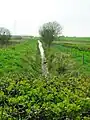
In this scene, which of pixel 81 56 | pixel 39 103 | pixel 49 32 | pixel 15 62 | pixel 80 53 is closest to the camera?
pixel 39 103

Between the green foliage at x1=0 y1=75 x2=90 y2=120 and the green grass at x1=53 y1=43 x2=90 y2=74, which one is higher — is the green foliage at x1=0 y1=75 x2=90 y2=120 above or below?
above

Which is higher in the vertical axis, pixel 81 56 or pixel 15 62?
pixel 15 62

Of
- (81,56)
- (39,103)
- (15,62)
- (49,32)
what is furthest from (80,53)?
(39,103)

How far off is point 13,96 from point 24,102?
1.12 meters

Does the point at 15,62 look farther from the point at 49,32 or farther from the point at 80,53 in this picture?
the point at 49,32

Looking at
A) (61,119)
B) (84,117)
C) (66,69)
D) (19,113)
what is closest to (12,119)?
(19,113)

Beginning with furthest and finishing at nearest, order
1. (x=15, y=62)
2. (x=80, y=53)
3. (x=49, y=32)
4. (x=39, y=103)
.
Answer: (x=49, y=32) → (x=80, y=53) → (x=15, y=62) → (x=39, y=103)

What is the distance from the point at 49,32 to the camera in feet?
221

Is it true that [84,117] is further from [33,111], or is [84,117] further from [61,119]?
[33,111]

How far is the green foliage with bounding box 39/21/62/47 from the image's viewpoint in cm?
6494

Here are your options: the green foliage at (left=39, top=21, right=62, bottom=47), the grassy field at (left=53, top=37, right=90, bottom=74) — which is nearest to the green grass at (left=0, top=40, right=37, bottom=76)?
the grassy field at (left=53, top=37, right=90, bottom=74)

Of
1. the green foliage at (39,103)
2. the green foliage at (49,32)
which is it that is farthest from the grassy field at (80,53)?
the green foliage at (39,103)

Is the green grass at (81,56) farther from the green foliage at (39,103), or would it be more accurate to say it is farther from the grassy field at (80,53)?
the green foliage at (39,103)

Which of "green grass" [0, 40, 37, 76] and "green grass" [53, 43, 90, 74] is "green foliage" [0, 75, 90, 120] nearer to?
"green grass" [0, 40, 37, 76]
